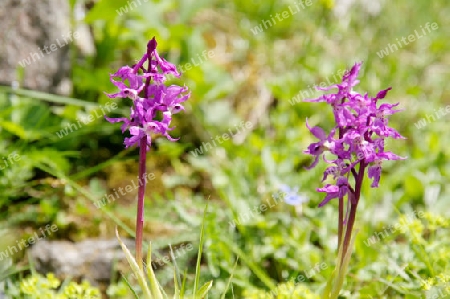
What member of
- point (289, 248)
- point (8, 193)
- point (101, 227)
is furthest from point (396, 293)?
point (8, 193)

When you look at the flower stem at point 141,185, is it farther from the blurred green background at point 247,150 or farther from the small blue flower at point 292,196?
the small blue flower at point 292,196

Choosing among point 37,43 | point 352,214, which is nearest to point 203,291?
point 352,214

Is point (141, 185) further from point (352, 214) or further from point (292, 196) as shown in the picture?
point (292, 196)

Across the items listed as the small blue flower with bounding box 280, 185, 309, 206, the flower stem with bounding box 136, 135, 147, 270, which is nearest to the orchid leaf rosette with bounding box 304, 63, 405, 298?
the flower stem with bounding box 136, 135, 147, 270

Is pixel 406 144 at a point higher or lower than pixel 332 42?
lower

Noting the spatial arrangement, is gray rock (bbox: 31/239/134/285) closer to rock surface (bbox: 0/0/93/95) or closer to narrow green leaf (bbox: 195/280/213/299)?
narrow green leaf (bbox: 195/280/213/299)

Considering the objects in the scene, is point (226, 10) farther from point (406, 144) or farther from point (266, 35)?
point (406, 144)

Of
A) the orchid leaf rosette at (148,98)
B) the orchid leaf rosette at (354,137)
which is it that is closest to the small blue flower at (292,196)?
the orchid leaf rosette at (354,137)
